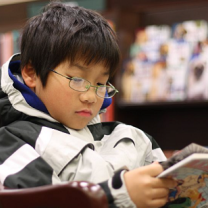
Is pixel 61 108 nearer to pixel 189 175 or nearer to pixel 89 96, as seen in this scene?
pixel 89 96

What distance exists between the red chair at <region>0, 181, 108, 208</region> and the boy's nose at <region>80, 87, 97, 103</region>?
15.6 inches

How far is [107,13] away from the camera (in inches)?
136

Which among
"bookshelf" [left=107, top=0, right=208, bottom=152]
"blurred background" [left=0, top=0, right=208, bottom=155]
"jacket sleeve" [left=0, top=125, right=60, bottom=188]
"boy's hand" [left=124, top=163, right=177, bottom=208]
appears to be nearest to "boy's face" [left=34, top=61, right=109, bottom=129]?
"jacket sleeve" [left=0, top=125, right=60, bottom=188]

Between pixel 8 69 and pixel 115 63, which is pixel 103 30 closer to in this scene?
pixel 115 63

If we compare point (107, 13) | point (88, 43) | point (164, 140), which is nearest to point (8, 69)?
point (88, 43)

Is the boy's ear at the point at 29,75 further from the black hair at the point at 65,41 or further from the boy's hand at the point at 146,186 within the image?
the boy's hand at the point at 146,186

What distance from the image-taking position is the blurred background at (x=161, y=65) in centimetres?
314

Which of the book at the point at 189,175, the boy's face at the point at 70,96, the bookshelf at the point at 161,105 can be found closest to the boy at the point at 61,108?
the boy's face at the point at 70,96

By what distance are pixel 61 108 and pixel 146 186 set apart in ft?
1.23

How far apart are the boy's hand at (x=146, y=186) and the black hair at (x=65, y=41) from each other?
0.37 meters

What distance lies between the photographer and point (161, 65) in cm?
324

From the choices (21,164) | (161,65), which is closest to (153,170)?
(21,164)

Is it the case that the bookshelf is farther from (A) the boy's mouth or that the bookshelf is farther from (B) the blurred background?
(A) the boy's mouth

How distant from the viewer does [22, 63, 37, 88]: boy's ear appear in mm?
1248
